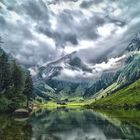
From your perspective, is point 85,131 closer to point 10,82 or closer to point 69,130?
point 69,130

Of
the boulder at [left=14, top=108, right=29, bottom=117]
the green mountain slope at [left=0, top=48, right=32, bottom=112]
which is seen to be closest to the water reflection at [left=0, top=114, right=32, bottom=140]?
the boulder at [left=14, top=108, right=29, bottom=117]

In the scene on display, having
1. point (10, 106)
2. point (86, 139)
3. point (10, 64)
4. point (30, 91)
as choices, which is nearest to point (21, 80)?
point (10, 64)

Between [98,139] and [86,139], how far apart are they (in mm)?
1884

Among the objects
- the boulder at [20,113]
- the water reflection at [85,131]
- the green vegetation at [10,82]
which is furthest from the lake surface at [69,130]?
the green vegetation at [10,82]

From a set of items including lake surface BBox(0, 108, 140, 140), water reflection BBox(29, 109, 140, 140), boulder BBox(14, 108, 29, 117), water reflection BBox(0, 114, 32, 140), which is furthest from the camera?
boulder BBox(14, 108, 29, 117)

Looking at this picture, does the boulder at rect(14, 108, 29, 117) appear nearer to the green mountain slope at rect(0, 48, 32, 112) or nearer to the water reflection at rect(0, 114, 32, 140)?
the green mountain slope at rect(0, 48, 32, 112)

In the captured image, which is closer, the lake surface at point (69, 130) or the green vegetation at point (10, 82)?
the lake surface at point (69, 130)

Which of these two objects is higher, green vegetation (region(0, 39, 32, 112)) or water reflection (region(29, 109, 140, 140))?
green vegetation (region(0, 39, 32, 112))

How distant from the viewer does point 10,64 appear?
5492 inches

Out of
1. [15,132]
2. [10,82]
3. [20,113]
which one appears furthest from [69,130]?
[10,82]

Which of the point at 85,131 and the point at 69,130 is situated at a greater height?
the point at 69,130

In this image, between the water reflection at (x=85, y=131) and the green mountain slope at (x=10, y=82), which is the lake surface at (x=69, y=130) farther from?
the green mountain slope at (x=10, y=82)

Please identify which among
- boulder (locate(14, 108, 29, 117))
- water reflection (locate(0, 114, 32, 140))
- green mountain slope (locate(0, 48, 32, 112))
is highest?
green mountain slope (locate(0, 48, 32, 112))

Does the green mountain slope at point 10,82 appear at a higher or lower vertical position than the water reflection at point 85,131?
higher
